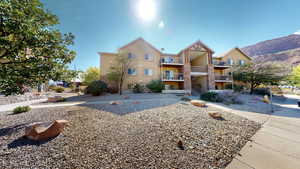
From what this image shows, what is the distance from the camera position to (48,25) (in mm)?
4277

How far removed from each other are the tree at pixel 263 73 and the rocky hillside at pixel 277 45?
95.7 m

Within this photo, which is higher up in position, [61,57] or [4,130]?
[61,57]

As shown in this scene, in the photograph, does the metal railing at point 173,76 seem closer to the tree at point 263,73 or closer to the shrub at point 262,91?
the tree at point 263,73

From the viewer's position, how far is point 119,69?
1517 centimetres

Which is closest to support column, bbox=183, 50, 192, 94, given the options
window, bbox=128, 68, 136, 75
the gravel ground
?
window, bbox=128, 68, 136, 75

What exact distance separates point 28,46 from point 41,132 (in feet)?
9.93

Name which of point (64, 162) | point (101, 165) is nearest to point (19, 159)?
point (64, 162)

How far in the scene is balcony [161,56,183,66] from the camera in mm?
17156

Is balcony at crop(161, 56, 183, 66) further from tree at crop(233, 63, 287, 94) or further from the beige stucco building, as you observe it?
tree at crop(233, 63, 287, 94)

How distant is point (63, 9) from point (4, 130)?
850cm

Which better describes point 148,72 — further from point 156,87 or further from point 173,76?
point 173,76

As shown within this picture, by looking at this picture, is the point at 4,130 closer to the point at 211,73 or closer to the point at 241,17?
the point at 241,17

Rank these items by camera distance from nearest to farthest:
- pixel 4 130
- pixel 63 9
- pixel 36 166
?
pixel 36 166, pixel 4 130, pixel 63 9

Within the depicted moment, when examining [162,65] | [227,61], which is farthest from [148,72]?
[227,61]
